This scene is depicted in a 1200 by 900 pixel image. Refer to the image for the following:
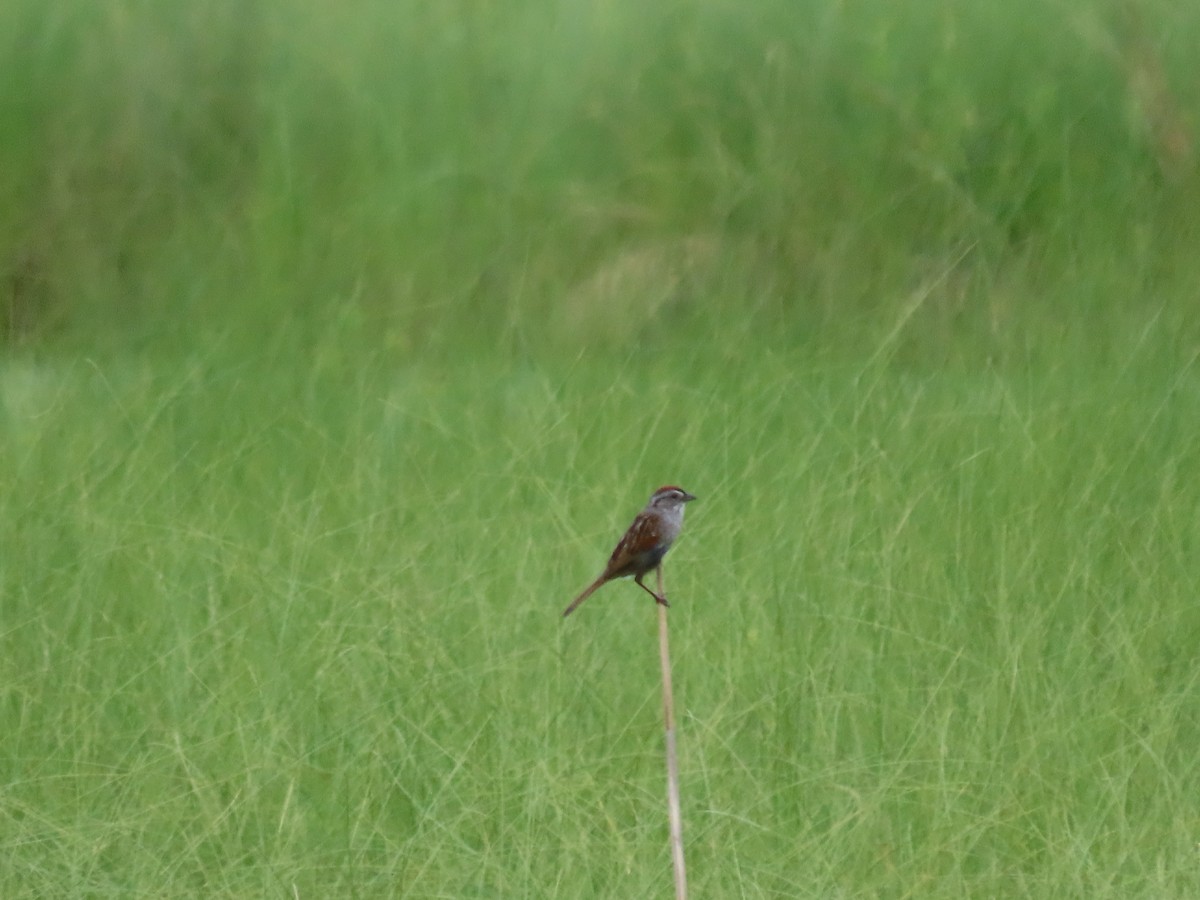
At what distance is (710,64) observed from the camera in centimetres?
875

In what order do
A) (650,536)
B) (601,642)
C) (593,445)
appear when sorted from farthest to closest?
(593,445) < (601,642) < (650,536)

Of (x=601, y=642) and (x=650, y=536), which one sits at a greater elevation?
(x=650, y=536)

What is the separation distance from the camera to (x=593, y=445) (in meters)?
6.25

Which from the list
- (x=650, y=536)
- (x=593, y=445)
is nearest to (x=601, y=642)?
(x=593, y=445)

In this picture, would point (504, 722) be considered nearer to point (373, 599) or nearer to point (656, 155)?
point (373, 599)

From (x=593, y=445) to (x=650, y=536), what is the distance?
2.47 m

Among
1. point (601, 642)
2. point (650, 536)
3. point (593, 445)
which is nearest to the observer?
point (650, 536)

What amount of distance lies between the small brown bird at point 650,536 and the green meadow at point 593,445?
34.6 inches

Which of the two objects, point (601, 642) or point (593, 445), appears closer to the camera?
point (601, 642)

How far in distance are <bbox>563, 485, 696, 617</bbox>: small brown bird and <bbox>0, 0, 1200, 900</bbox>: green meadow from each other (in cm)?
88

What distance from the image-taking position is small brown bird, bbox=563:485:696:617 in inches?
148

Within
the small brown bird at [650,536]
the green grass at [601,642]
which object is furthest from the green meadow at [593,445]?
the small brown bird at [650,536]

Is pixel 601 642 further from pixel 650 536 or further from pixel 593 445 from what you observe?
pixel 650 536

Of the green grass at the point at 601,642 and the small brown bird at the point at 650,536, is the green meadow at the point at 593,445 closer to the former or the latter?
the green grass at the point at 601,642
